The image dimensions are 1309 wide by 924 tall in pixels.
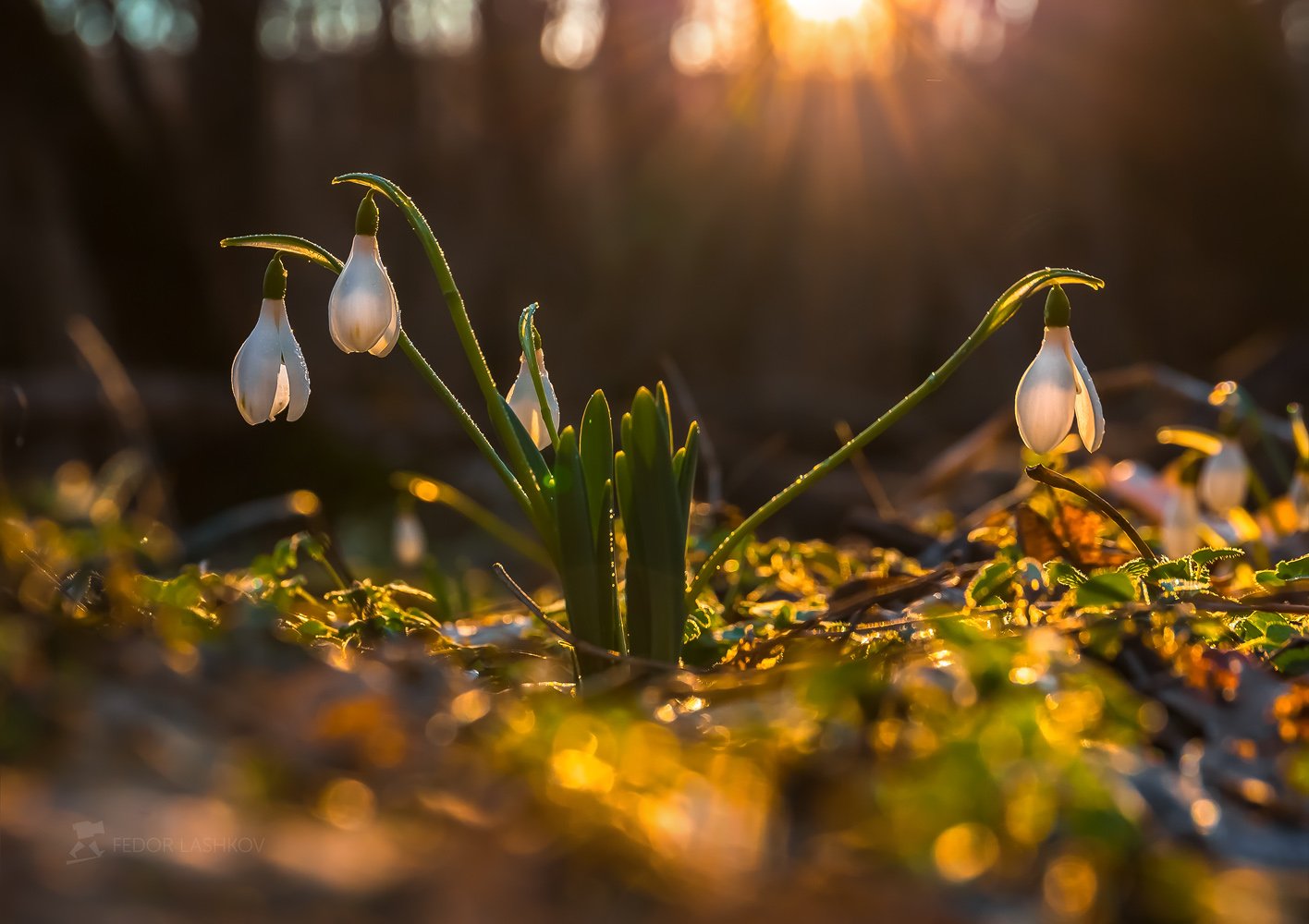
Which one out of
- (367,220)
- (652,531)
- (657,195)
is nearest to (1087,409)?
(652,531)

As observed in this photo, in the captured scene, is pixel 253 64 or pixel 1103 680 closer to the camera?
pixel 1103 680

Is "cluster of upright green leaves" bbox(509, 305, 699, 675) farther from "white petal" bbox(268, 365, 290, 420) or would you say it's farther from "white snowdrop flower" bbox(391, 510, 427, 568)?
"white snowdrop flower" bbox(391, 510, 427, 568)

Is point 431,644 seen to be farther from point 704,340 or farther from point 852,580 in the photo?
point 704,340

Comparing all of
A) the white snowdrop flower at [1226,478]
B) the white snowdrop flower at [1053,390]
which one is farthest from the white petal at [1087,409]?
the white snowdrop flower at [1226,478]

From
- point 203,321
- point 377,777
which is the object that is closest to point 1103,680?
point 377,777

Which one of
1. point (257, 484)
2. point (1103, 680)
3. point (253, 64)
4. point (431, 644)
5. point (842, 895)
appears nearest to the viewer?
point (842, 895)

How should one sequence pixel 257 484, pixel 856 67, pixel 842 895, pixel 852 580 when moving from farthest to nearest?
pixel 856 67 → pixel 257 484 → pixel 852 580 → pixel 842 895

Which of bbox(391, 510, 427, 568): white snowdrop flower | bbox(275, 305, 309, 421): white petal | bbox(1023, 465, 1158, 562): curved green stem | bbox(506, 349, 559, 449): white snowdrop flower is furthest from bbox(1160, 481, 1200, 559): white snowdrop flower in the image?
bbox(391, 510, 427, 568): white snowdrop flower
